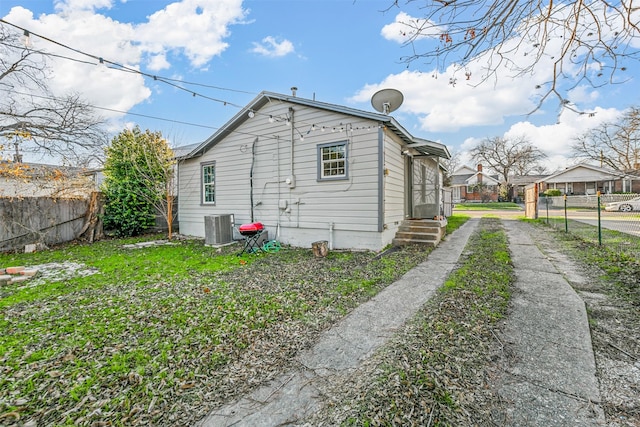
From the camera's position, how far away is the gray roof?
6.99 meters

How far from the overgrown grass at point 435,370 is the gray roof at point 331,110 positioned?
464 centimetres

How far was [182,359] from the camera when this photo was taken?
8.49 ft

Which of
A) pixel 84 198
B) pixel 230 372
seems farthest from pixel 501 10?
pixel 84 198

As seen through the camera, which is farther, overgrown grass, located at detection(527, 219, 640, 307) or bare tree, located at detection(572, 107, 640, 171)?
bare tree, located at detection(572, 107, 640, 171)

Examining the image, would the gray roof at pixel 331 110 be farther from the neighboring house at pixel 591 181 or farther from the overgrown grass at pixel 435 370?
the neighboring house at pixel 591 181

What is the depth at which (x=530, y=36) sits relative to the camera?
10.3 ft

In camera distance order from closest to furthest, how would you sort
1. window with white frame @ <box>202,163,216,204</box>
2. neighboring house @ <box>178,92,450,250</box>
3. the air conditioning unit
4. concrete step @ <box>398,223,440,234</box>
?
neighboring house @ <box>178,92,450,250</box>
concrete step @ <box>398,223,440,234</box>
the air conditioning unit
window with white frame @ <box>202,163,216,204</box>

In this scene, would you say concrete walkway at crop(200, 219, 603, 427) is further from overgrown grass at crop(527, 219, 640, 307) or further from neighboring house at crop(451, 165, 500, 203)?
neighboring house at crop(451, 165, 500, 203)

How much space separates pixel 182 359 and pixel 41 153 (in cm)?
1169

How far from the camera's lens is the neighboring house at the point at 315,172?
283 inches

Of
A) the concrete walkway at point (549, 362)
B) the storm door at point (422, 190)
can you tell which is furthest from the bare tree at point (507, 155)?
the concrete walkway at point (549, 362)

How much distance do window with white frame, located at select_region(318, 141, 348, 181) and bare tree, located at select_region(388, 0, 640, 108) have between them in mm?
4270

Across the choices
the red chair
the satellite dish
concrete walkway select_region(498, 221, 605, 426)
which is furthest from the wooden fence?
concrete walkway select_region(498, 221, 605, 426)

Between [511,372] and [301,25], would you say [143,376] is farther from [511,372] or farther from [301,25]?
[301,25]
